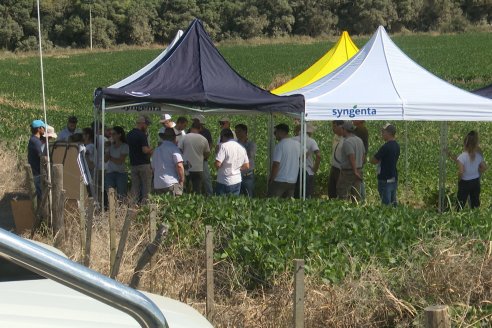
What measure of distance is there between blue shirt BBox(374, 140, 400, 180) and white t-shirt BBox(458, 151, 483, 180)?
944 mm

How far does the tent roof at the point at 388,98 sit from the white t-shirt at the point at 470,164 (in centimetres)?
70

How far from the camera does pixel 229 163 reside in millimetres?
12188

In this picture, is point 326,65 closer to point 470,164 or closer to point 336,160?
point 336,160

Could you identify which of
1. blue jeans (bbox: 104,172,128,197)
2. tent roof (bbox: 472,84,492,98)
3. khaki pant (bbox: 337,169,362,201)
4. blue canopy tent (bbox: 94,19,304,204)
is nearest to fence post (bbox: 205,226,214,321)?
blue canopy tent (bbox: 94,19,304,204)

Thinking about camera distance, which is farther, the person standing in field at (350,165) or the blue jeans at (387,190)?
the blue jeans at (387,190)

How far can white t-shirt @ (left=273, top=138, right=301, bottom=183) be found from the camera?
12016 mm

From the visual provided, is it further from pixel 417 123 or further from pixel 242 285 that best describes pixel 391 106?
pixel 417 123

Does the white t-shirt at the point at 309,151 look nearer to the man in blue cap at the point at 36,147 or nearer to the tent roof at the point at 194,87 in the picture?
the tent roof at the point at 194,87

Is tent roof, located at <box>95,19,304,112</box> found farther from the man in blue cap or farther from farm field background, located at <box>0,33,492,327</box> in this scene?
farm field background, located at <box>0,33,492,327</box>

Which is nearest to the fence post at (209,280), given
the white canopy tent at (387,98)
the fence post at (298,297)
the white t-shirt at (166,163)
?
the fence post at (298,297)

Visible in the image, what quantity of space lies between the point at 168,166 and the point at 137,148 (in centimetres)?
136

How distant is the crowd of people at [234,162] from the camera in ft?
38.8

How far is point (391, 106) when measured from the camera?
11227mm

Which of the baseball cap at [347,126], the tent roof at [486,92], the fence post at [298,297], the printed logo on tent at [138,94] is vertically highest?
the printed logo on tent at [138,94]
